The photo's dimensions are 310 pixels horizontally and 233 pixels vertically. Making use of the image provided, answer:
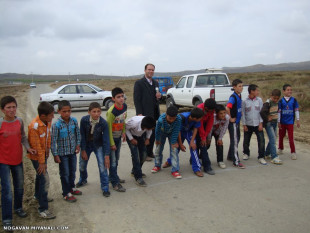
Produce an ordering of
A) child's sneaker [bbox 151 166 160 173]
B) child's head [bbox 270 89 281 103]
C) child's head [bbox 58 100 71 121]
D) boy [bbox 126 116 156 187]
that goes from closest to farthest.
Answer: child's head [bbox 58 100 71 121], boy [bbox 126 116 156 187], child's sneaker [bbox 151 166 160 173], child's head [bbox 270 89 281 103]

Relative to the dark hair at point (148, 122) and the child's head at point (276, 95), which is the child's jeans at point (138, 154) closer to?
the dark hair at point (148, 122)

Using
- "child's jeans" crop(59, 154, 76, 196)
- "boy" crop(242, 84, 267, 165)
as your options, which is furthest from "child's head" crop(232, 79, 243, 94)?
"child's jeans" crop(59, 154, 76, 196)

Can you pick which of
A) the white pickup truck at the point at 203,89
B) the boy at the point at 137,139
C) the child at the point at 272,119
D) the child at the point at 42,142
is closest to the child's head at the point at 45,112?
the child at the point at 42,142

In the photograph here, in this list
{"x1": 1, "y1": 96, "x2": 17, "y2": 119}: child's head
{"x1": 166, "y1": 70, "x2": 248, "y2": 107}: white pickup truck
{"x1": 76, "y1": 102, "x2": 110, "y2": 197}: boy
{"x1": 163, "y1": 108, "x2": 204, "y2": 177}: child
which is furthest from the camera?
{"x1": 166, "y1": 70, "x2": 248, "y2": 107}: white pickup truck

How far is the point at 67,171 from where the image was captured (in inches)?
157

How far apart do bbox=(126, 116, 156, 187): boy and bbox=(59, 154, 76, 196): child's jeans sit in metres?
1.02

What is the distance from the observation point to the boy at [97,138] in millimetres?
4160

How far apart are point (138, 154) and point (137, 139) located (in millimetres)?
268

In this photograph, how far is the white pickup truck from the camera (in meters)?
10.9

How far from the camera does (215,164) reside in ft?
18.9

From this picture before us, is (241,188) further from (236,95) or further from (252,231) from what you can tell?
(236,95)

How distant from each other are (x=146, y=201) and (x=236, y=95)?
9.77 ft

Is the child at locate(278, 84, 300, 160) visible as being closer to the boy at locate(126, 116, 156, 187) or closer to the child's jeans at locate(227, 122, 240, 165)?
the child's jeans at locate(227, 122, 240, 165)

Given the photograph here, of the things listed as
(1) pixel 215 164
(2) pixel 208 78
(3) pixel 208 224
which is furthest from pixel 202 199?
(2) pixel 208 78
